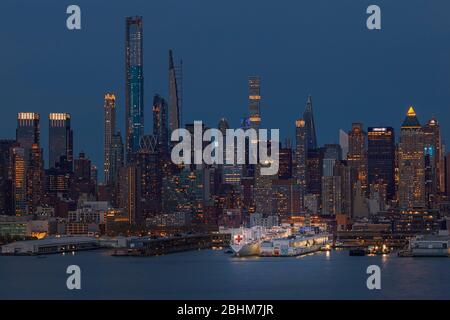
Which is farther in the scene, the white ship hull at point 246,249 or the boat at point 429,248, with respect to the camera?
the white ship hull at point 246,249

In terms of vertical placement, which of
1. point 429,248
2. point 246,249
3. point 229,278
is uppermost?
point 229,278

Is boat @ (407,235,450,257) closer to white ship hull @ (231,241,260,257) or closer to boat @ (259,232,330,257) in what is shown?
boat @ (259,232,330,257)

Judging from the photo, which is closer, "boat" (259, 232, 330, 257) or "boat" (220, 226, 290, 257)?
"boat" (220, 226, 290, 257)

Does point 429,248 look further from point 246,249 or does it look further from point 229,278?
point 229,278

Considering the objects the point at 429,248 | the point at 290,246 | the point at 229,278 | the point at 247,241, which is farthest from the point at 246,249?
the point at 229,278

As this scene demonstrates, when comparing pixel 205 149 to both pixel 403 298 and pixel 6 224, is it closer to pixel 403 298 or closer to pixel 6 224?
pixel 6 224

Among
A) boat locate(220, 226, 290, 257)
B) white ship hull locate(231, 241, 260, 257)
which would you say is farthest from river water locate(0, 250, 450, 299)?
boat locate(220, 226, 290, 257)

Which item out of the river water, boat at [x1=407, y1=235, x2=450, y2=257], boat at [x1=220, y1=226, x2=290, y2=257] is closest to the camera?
the river water

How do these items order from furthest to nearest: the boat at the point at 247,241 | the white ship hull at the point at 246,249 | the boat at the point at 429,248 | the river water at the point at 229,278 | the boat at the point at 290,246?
1. the boat at the point at 290,246
2. the boat at the point at 247,241
3. the white ship hull at the point at 246,249
4. the boat at the point at 429,248
5. the river water at the point at 229,278

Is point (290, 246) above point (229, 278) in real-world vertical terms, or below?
below

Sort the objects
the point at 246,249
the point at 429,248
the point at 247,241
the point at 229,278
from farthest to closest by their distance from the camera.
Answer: the point at 247,241
the point at 246,249
the point at 429,248
the point at 229,278

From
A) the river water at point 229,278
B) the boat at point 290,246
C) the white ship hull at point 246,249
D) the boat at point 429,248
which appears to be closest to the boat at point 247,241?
the white ship hull at point 246,249

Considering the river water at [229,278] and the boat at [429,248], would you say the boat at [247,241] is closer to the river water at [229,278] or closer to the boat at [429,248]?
the river water at [229,278]

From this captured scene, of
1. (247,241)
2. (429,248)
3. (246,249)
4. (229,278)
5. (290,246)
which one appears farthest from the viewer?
(247,241)
